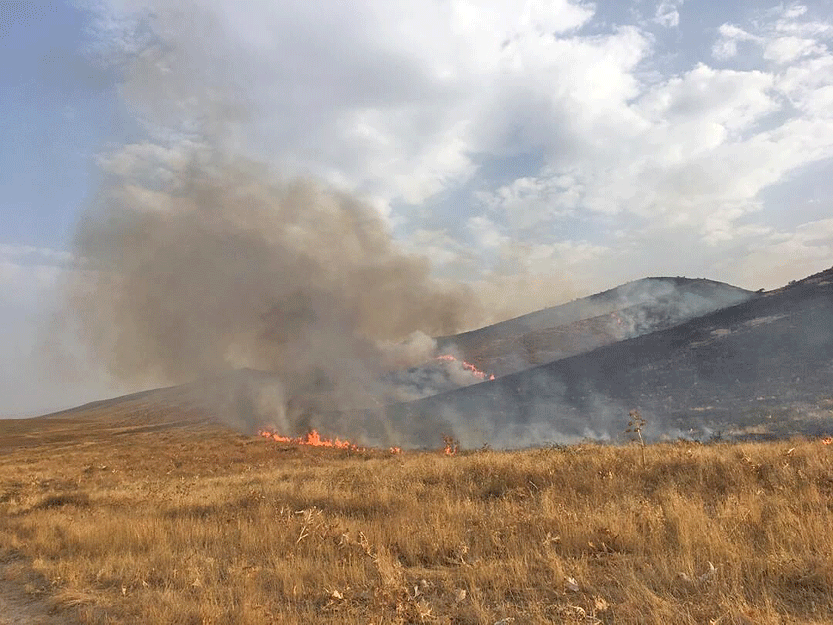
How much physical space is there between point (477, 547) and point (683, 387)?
125 feet

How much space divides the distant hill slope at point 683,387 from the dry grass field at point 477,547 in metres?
19.8

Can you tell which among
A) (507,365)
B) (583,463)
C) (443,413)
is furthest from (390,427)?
(583,463)

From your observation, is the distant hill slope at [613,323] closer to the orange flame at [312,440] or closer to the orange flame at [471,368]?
the orange flame at [471,368]

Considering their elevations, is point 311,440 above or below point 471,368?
below

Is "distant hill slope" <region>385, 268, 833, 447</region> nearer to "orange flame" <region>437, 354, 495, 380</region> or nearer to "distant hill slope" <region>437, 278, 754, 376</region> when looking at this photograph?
"orange flame" <region>437, 354, 495, 380</region>

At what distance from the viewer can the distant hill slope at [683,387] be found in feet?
98.1

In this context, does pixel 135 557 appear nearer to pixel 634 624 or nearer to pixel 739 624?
pixel 634 624

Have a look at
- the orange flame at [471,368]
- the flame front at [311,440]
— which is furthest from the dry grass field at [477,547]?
the orange flame at [471,368]

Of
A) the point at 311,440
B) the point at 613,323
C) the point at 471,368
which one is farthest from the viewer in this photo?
the point at 613,323

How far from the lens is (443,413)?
4878cm

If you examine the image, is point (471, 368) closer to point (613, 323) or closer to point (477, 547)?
point (613, 323)

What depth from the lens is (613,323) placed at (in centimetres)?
7231

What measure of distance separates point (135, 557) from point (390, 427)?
4070cm

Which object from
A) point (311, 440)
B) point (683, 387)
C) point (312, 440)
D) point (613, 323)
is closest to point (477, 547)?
point (683, 387)
